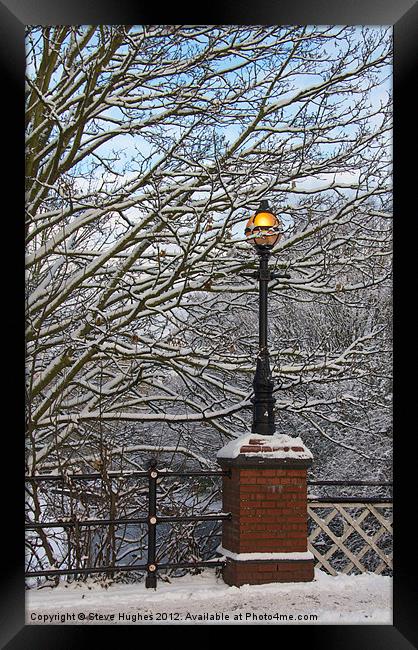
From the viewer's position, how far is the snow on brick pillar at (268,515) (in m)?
6.03

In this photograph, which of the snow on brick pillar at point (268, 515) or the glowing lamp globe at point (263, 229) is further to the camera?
the glowing lamp globe at point (263, 229)

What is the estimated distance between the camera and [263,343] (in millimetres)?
6457

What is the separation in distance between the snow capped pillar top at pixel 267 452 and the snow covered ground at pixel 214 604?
3.16 feet

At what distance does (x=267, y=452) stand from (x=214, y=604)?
1.23 m

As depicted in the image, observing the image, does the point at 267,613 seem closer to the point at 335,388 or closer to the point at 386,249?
the point at 386,249

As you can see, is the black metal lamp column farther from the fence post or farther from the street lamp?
the fence post

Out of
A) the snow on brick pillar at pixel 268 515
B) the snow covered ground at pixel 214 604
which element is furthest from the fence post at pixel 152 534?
the snow on brick pillar at pixel 268 515

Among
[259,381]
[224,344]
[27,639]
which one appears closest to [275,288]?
[224,344]

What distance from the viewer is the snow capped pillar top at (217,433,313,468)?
6066mm

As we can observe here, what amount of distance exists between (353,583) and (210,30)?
689cm

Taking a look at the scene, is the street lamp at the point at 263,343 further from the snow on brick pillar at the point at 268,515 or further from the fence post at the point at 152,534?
the fence post at the point at 152,534

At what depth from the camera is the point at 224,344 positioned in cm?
1007

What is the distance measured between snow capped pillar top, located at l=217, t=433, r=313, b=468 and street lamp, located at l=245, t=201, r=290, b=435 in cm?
18
